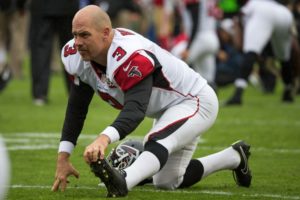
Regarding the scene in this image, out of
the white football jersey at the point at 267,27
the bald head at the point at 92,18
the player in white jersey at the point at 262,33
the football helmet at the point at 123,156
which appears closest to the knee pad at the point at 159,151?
the football helmet at the point at 123,156

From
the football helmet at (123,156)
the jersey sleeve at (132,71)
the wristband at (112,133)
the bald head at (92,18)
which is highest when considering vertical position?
the bald head at (92,18)

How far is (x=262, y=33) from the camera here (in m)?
12.4

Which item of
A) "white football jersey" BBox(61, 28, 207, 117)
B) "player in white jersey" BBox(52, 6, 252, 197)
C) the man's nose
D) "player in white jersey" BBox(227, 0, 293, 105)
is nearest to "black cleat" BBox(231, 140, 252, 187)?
"player in white jersey" BBox(52, 6, 252, 197)

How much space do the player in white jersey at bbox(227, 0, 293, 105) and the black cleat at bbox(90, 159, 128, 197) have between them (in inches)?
273

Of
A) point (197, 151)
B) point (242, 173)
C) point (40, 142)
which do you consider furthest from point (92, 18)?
point (40, 142)

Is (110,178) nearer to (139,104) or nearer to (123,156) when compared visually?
(139,104)

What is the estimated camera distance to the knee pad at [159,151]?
5617mm

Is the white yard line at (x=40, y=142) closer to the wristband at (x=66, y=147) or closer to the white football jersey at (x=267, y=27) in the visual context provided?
the wristband at (x=66, y=147)

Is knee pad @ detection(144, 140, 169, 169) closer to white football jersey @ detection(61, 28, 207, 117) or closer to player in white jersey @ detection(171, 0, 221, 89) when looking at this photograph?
white football jersey @ detection(61, 28, 207, 117)

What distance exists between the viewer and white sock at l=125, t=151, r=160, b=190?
5.52m

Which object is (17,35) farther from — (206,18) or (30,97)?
(206,18)

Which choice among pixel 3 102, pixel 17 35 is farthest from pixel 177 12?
pixel 3 102

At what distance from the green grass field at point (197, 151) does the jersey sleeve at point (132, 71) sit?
0.70 m

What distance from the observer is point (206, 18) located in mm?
14492
